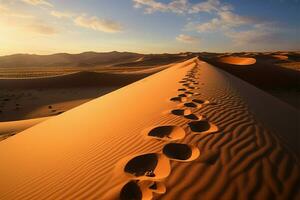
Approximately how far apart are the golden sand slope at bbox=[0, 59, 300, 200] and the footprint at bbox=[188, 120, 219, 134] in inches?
0.5

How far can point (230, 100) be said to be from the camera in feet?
17.2

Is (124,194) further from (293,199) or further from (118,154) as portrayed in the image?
(293,199)

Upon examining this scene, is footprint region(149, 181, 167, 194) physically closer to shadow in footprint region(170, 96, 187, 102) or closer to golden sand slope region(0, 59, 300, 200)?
golden sand slope region(0, 59, 300, 200)

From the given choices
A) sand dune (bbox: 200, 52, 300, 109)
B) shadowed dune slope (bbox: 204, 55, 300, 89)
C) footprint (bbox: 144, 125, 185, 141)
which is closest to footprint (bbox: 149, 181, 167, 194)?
footprint (bbox: 144, 125, 185, 141)

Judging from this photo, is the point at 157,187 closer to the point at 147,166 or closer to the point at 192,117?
the point at 147,166

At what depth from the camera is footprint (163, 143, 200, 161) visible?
2629 millimetres

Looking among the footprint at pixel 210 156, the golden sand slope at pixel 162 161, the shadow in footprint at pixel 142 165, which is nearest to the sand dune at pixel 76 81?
the golden sand slope at pixel 162 161

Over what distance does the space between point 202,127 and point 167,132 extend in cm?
53

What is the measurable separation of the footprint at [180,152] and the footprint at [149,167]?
13cm

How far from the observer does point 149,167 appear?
2521 mm

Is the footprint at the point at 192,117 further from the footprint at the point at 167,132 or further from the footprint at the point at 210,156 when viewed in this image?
the footprint at the point at 210,156

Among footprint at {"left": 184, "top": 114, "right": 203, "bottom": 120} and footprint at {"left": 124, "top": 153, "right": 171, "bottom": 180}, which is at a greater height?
footprint at {"left": 184, "top": 114, "right": 203, "bottom": 120}

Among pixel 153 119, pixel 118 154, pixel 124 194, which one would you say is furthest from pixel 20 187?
pixel 153 119

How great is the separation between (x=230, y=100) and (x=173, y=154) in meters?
2.96
